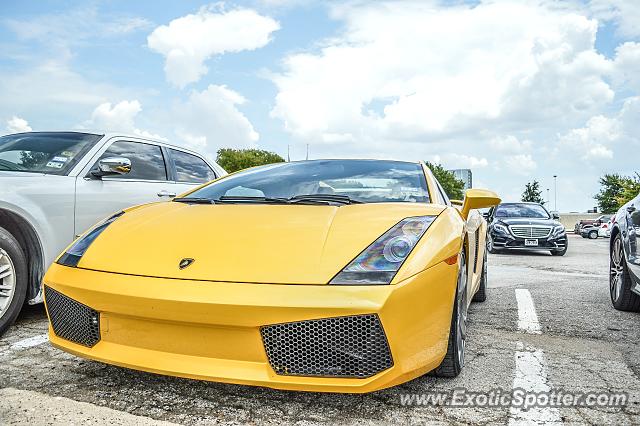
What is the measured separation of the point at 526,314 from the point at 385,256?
→ 8.77ft

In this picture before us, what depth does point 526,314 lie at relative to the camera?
4.61 m

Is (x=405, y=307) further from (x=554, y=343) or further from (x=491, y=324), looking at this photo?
(x=491, y=324)

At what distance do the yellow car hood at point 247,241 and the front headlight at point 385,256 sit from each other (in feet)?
0.12

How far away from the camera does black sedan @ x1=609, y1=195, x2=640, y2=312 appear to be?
4465mm

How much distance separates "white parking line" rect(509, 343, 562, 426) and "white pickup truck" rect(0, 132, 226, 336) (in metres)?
2.86

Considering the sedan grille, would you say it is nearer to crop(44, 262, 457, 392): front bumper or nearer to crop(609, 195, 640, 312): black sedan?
crop(609, 195, 640, 312): black sedan

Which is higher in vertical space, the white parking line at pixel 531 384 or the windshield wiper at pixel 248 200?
the windshield wiper at pixel 248 200

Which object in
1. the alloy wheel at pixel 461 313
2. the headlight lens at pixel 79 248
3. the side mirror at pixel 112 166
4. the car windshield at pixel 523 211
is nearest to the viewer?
the headlight lens at pixel 79 248

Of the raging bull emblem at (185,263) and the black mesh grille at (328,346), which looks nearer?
the black mesh grille at (328,346)

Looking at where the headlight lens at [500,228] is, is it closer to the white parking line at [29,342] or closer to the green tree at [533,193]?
the white parking line at [29,342]

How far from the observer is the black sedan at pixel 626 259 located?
4.46 m

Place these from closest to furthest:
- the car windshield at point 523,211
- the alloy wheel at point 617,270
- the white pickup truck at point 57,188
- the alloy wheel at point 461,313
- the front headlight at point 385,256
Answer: the front headlight at point 385,256 < the alloy wheel at point 461,313 < the white pickup truck at point 57,188 < the alloy wheel at point 617,270 < the car windshield at point 523,211

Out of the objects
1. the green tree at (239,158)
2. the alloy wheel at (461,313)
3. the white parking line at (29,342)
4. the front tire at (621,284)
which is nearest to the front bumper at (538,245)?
the front tire at (621,284)

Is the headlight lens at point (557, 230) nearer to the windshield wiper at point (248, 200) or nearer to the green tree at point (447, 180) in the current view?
the windshield wiper at point (248, 200)
